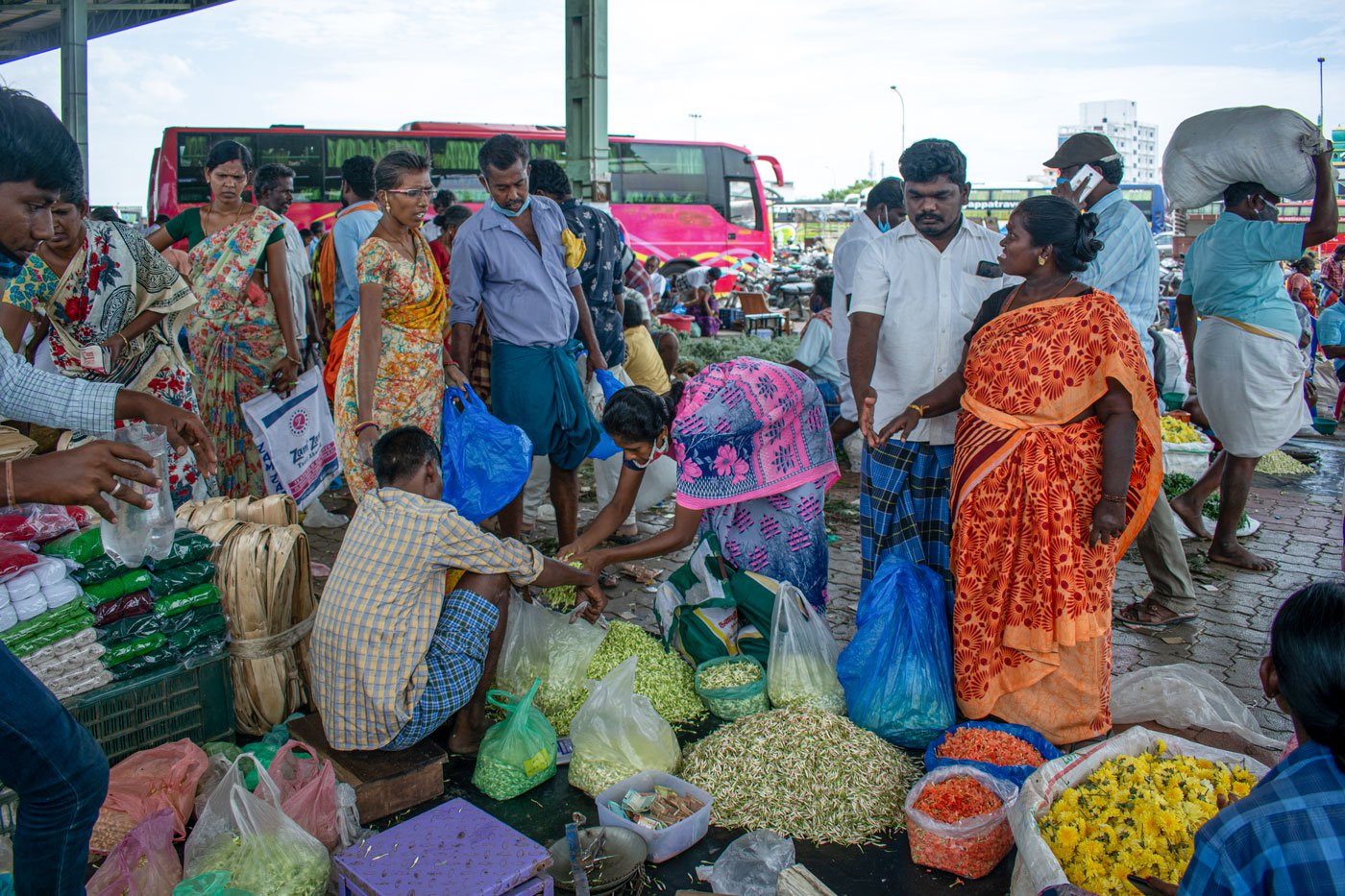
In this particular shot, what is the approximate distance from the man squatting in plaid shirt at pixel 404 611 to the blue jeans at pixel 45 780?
0.93 m

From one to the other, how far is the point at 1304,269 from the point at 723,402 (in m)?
10.9

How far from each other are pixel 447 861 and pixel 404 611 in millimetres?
777

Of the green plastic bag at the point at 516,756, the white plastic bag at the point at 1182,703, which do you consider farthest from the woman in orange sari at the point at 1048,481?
the green plastic bag at the point at 516,756

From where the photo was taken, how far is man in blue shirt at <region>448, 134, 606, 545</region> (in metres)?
4.50

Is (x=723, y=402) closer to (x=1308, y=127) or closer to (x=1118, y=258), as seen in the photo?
(x=1118, y=258)

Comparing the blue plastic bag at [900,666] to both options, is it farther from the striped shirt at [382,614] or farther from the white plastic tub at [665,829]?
the striped shirt at [382,614]

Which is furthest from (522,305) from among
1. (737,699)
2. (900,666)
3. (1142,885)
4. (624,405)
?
(1142,885)

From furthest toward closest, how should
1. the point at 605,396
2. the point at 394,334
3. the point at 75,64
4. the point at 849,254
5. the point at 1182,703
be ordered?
1. the point at 75,64
2. the point at 849,254
3. the point at 605,396
4. the point at 394,334
5. the point at 1182,703

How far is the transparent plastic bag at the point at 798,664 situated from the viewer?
3.27 meters

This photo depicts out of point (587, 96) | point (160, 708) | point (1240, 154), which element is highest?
point (587, 96)

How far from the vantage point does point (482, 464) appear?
13.0 ft

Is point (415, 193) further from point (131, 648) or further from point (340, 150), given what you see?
point (340, 150)

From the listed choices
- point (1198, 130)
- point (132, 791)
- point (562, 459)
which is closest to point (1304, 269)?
point (1198, 130)

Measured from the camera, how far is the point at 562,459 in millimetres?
4820
